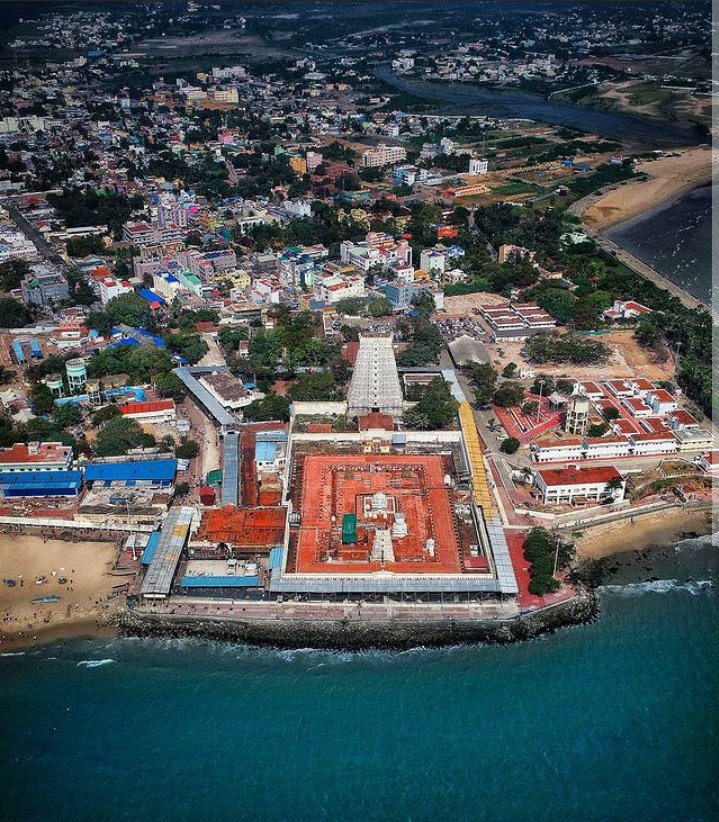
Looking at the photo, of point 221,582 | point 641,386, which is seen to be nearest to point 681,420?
point 641,386

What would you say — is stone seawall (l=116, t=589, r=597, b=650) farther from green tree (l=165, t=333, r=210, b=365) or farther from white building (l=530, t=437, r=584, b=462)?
green tree (l=165, t=333, r=210, b=365)

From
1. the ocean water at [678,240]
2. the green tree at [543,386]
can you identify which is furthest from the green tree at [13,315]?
the ocean water at [678,240]

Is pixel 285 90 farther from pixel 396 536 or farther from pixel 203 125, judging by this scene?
pixel 396 536

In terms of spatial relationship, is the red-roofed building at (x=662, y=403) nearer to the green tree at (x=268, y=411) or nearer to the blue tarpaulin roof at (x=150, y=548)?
the green tree at (x=268, y=411)

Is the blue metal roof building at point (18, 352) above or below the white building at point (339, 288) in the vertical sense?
below

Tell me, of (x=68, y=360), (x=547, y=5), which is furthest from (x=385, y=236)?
(x=547, y=5)

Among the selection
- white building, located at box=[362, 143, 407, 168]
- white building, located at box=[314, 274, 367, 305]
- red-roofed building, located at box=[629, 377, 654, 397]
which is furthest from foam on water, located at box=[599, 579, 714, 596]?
white building, located at box=[362, 143, 407, 168]

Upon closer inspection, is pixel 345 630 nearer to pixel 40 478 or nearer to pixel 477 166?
pixel 40 478

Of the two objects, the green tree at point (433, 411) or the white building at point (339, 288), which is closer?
the green tree at point (433, 411)
